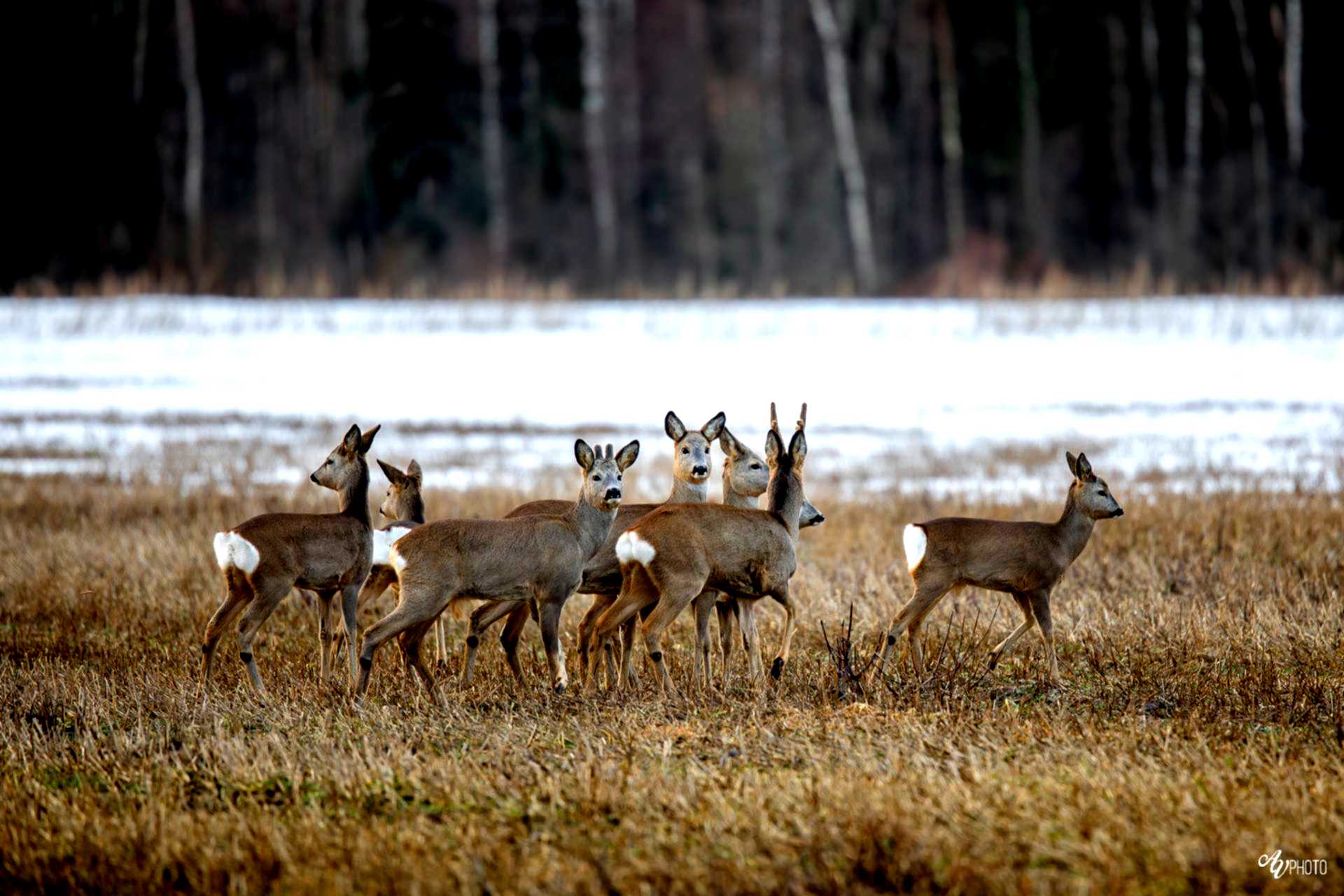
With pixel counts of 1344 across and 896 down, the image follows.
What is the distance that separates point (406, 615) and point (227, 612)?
119 centimetres

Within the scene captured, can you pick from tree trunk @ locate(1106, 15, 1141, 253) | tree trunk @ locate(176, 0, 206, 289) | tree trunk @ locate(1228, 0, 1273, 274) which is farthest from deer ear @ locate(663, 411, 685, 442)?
tree trunk @ locate(1106, 15, 1141, 253)

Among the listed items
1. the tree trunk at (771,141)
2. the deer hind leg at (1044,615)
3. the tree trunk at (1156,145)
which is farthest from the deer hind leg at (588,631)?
the tree trunk at (771,141)

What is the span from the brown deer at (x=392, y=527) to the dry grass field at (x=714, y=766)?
0.40 metres

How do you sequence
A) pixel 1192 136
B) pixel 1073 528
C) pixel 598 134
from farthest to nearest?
pixel 598 134 → pixel 1192 136 → pixel 1073 528

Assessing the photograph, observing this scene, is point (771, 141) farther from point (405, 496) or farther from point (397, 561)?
point (397, 561)

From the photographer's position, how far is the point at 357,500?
923 cm

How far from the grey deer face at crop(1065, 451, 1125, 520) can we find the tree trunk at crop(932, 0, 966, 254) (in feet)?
105

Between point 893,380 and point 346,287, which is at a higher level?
point 346,287

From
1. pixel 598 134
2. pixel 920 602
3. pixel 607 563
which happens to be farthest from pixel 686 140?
pixel 920 602

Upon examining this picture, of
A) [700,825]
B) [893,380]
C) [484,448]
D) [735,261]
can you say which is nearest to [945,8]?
[735,261]

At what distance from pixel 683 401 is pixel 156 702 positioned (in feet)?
55.1

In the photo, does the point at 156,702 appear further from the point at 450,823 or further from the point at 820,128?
the point at 820,128

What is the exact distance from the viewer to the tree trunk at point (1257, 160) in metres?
39.0

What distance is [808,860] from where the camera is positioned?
535 centimetres
